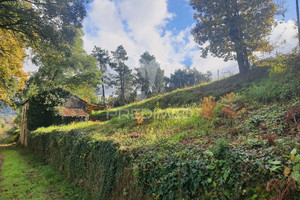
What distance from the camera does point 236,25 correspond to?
13.9m

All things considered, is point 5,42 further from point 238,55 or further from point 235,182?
point 238,55

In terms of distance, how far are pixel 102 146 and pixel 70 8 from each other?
21.2 feet

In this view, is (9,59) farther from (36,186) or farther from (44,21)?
(36,186)

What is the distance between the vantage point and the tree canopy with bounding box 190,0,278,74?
1346 cm

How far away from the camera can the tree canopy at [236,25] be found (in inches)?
530

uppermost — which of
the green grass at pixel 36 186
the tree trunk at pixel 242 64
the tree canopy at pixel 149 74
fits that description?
the tree canopy at pixel 149 74

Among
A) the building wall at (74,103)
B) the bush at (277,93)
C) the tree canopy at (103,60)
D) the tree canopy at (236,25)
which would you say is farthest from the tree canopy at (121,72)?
the bush at (277,93)

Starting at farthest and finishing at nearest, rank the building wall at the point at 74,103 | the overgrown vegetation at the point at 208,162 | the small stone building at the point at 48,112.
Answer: the building wall at the point at 74,103 → the small stone building at the point at 48,112 → the overgrown vegetation at the point at 208,162

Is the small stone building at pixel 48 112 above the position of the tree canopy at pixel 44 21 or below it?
below

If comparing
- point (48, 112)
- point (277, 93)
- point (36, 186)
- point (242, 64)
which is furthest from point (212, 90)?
point (48, 112)

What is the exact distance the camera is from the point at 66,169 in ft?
25.4

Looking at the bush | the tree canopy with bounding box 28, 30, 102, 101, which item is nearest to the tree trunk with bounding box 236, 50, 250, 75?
the bush

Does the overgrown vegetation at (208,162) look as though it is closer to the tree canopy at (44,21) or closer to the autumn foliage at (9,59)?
the tree canopy at (44,21)

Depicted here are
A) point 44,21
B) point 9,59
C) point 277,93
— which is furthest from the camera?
point 9,59
